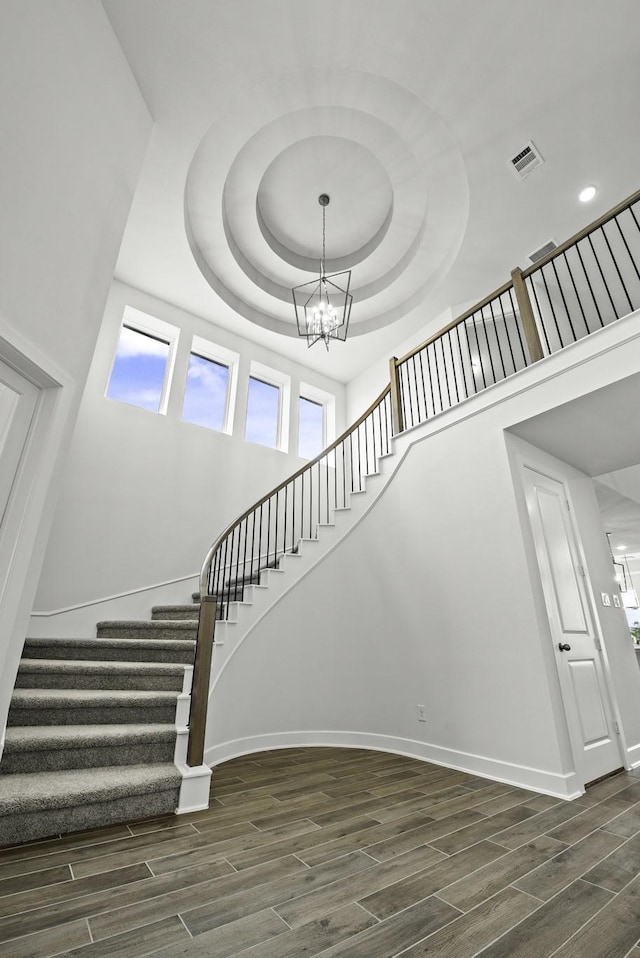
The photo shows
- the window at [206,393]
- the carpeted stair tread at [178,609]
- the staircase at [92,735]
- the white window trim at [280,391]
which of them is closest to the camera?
the staircase at [92,735]

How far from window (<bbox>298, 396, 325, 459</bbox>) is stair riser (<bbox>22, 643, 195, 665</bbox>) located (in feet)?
13.1

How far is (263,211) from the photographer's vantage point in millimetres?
5355

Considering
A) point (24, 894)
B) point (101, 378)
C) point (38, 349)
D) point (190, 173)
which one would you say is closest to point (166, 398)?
point (101, 378)

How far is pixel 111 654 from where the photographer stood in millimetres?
3389

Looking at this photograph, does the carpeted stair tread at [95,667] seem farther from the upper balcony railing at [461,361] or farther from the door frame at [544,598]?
the door frame at [544,598]

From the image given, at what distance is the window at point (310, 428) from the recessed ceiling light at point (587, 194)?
177 inches

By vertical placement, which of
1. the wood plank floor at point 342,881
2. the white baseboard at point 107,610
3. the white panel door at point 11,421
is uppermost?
the white panel door at point 11,421

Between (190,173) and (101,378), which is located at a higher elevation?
(190,173)

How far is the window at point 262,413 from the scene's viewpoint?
658 cm

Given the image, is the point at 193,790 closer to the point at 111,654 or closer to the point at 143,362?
the point at 111,654

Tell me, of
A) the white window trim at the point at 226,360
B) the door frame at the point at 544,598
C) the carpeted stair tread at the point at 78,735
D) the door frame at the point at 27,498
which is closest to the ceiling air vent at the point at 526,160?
the door frame at the point at 544,598

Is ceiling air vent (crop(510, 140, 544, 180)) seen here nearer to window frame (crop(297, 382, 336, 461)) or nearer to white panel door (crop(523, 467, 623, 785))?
white panel door (crop(523, 467, 623, 785))

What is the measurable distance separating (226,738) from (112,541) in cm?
244

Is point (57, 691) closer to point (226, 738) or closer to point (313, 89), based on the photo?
point (226, 738)
